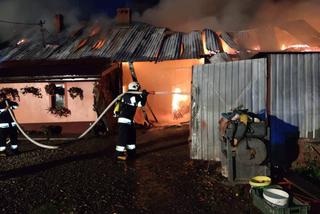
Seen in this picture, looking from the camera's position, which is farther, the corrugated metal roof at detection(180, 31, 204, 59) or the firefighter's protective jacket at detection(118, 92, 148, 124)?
the corrugated metal roof at detection(180, 31, 204, 59)

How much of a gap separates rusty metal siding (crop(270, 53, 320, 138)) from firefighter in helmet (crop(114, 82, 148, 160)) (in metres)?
3.31

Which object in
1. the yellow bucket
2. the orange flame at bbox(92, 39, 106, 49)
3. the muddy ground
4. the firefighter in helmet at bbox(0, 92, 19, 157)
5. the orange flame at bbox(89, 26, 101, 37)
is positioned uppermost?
the orange flame at bbox(89, 26, 101, 37)

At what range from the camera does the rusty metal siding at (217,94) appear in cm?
752

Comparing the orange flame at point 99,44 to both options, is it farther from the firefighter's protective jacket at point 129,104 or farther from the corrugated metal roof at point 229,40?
the firefighter's protective jacket at point 129,104

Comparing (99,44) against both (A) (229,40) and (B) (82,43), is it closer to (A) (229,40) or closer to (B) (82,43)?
(B) (82,43)

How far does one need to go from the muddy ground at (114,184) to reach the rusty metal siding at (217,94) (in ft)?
1.59

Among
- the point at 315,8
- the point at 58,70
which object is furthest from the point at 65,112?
the point at 315,8

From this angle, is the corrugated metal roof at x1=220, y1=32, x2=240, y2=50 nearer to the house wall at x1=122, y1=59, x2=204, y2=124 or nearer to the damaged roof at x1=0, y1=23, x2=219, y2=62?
the damaged roof at x1=0, y1=23, x2=219, y2=62

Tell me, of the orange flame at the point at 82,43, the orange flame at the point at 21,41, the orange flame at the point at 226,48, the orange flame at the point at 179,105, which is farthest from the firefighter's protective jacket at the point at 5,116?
the orange flame at the point at 21,41

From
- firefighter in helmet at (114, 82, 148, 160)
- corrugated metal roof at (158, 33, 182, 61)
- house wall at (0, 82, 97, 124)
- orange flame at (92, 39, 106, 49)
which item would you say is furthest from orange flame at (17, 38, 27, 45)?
firefighter in helmet at (114, 82, 148, 160)

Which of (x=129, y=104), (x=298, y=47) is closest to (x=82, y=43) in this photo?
(x=129, y=104)

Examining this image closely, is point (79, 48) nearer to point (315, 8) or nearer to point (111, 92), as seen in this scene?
point (111, 92)

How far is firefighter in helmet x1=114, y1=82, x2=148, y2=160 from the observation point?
8766 millimetres

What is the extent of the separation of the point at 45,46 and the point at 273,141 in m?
14.9
